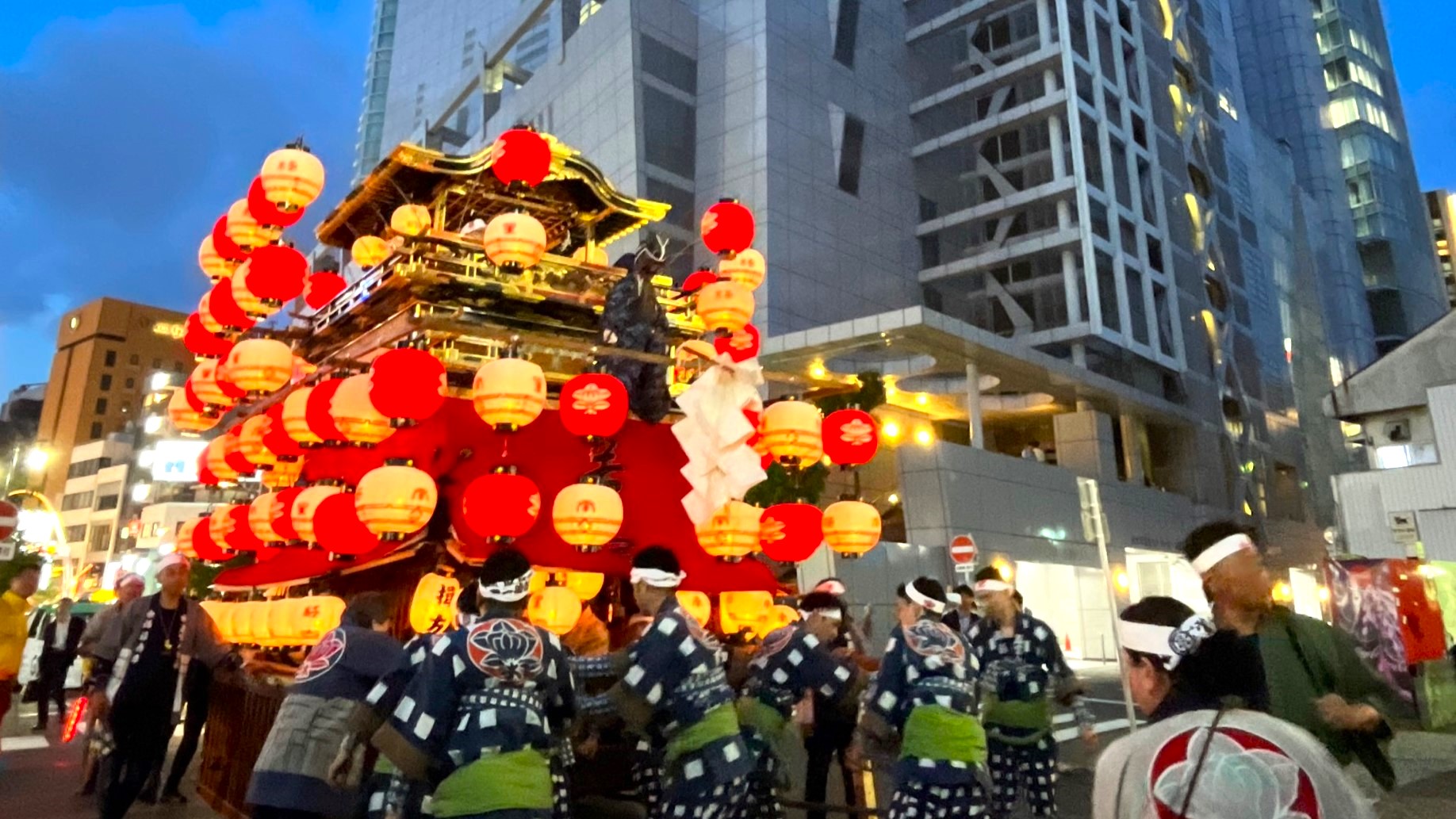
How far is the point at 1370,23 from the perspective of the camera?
58812mm

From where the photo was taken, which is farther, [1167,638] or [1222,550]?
[1222,550]

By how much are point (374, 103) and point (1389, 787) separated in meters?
70.2

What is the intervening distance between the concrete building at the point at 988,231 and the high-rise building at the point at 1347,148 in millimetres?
17170

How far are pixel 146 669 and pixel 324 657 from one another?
9.32ft

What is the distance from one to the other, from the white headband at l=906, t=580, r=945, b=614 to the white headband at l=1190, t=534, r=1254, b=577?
217 centimetres

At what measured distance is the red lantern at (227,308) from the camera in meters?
8.62

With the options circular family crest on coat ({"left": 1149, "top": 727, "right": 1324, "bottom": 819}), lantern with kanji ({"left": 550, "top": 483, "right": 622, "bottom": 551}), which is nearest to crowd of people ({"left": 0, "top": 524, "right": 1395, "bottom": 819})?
circular family crest on coat ({"left": 1149, "top": 727, "right": 1324, "bottom": 819})

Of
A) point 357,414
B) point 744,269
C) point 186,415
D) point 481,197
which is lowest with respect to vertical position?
point 357,414

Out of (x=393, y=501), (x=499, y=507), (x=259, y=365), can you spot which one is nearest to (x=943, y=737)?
(x=499, y=507)

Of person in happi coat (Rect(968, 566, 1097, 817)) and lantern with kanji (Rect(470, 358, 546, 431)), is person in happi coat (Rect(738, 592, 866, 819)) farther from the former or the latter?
lantern with kanji (Rect(470, 358, 546, 431))

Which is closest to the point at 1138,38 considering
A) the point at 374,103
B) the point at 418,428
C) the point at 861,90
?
the point at 861,90

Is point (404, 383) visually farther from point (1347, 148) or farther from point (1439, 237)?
point (1439, 237)

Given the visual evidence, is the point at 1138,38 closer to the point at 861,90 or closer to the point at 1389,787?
the point at 861,90

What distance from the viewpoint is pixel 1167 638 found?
262cm
